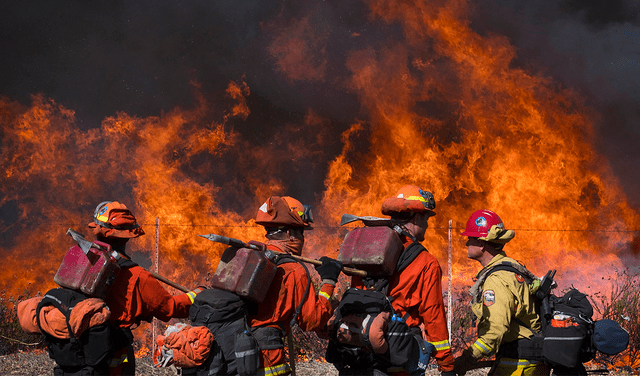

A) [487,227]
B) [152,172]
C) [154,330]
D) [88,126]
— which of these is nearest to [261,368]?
[487,227]

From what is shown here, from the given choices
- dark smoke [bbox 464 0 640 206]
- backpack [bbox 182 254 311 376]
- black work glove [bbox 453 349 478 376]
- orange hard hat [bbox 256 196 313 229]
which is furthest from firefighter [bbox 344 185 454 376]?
dark smoke [bbox 464 0 640 206]

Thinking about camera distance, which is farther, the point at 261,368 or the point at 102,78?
the point at 102,78

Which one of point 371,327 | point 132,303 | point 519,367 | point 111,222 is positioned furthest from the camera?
point 111,222

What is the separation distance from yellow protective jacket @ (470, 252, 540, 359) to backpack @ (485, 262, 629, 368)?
7 centimetres

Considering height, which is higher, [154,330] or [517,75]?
[517,75]

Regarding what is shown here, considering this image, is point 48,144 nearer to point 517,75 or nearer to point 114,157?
point 114,157

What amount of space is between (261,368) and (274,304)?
0.47m

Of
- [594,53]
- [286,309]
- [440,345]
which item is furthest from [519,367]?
[594,53]

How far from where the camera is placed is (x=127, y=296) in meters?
4.04

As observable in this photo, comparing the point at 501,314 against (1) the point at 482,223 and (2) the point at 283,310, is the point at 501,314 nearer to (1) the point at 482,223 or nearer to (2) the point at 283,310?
(1) the point at 482,223

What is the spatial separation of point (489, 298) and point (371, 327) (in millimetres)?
996

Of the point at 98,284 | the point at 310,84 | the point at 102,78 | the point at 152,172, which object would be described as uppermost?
the point at 310,84

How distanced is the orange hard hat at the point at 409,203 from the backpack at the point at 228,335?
4.40 feet

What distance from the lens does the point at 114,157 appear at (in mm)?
14484
